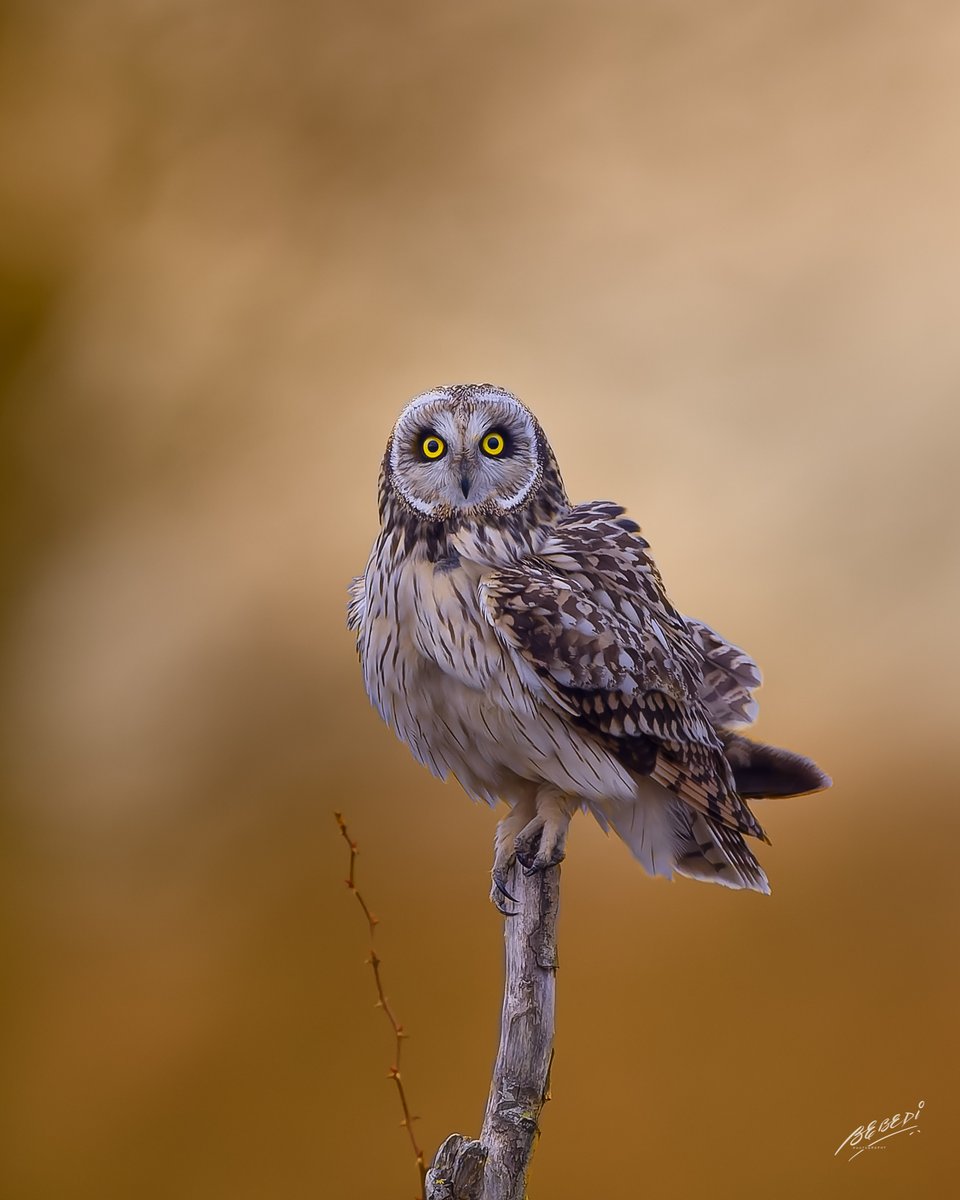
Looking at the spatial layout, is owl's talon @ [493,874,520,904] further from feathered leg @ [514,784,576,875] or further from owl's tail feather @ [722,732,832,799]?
owl's tail feather @ [722,732,832,799]

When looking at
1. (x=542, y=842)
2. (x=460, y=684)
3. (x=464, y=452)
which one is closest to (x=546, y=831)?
(x=542, y=842)

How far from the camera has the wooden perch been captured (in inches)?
58.9

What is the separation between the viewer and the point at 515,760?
1617 millimetres

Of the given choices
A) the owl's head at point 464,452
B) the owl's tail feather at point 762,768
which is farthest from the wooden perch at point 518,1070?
the owl's head at point 464,452

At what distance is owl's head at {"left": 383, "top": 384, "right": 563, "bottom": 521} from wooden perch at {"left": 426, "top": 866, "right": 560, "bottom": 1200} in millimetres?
532

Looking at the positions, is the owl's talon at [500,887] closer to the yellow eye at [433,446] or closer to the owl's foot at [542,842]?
the owl's foot at [542,842]

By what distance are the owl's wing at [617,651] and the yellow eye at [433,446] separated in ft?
0.58

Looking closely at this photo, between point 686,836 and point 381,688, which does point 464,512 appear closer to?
point 381,688

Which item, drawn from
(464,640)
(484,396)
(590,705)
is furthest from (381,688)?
(484,396)

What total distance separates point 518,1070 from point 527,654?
Result: 0.55m

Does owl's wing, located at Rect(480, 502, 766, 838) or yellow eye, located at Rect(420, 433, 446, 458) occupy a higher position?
yellow eye, located at Rect(420, 433, 446, 458)

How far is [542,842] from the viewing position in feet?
5.44

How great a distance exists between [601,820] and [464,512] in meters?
0.54

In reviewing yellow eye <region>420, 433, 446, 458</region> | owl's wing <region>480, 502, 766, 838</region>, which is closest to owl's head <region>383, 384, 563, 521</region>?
yellow eye <region>420, 433, 446, 458</region>
